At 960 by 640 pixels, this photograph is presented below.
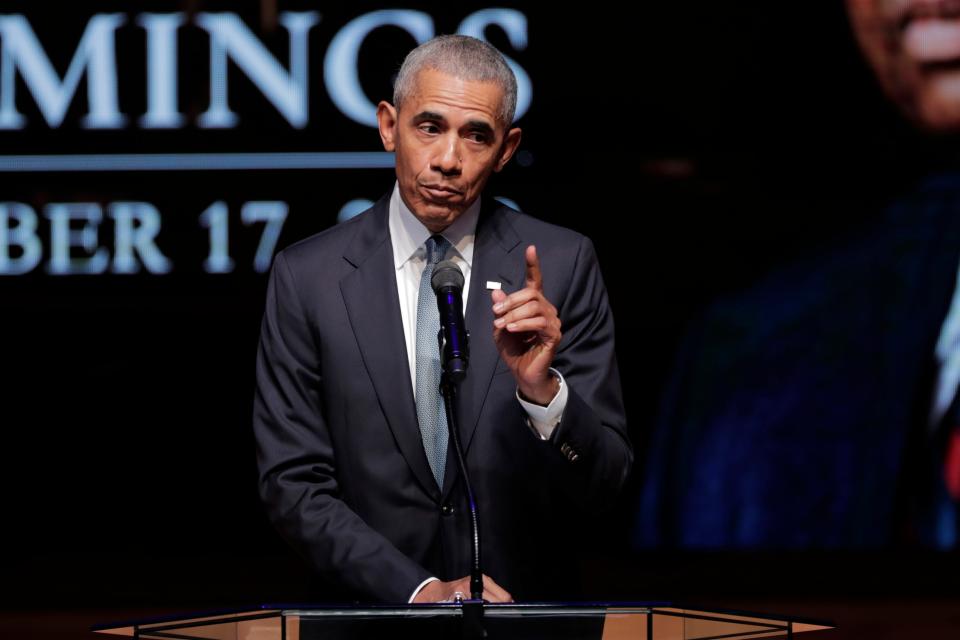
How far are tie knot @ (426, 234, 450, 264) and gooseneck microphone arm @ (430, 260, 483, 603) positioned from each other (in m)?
0.28

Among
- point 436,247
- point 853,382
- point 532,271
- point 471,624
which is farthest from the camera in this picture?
point 853,382

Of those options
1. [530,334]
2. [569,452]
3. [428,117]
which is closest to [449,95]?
[428,117]

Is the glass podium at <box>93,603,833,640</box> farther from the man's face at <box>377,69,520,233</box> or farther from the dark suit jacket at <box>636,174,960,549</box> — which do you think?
the dark suit jacket at <box>636,174,960,549</box>

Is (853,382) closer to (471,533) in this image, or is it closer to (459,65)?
(459,65)

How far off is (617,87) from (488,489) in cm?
238

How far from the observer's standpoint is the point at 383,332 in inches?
77.7

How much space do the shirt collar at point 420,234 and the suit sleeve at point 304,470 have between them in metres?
0.17

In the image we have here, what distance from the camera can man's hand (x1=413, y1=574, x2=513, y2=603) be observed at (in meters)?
1.74

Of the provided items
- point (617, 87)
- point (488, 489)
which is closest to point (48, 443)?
point (617, 87)

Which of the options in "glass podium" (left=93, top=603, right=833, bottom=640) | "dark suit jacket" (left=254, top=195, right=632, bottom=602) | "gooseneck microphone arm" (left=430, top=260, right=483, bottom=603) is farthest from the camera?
"dark suit jacket" (left=254, top=195, right=632, bottom=602)

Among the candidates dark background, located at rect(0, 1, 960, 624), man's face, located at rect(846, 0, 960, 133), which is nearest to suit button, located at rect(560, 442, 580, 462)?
dark background, located at rect(0, 1, 960, 624)

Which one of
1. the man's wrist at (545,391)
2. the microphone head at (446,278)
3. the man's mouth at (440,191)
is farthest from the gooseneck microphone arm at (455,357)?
the man's mouth at (440,191)

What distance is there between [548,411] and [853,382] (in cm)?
244

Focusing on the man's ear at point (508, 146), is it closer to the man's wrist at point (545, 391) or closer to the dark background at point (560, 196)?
the man's wrist at point (545, 391)
